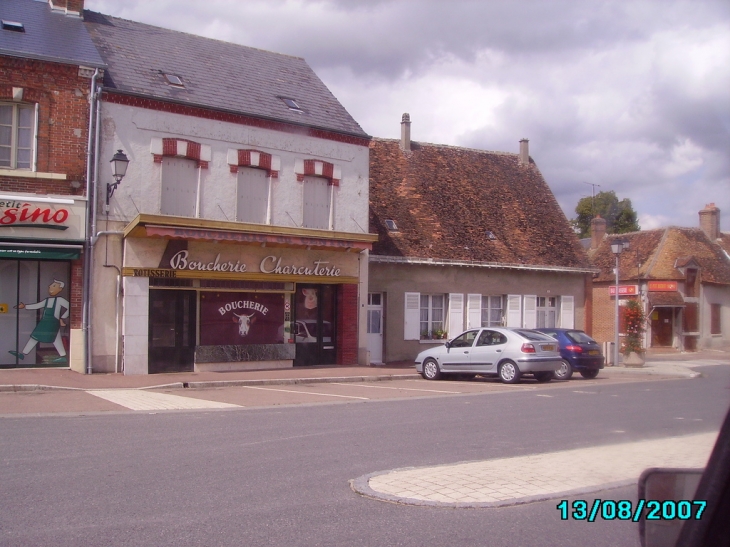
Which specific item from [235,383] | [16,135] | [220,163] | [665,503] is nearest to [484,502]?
[665,503]

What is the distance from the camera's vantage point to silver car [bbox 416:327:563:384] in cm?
1798

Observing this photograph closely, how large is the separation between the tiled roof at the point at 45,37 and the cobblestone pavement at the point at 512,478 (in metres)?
14.8

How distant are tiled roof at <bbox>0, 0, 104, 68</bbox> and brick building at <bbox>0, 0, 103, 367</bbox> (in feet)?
0.12

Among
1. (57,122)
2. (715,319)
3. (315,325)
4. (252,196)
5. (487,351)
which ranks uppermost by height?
(57,122)

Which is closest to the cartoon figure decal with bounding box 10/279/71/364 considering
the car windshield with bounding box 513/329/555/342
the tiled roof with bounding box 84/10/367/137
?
the tiled roof with bounding box 84/10/367/137

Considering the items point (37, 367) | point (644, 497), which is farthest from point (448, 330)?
point (644, 497)

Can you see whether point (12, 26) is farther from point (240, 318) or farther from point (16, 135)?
point (240, 318)

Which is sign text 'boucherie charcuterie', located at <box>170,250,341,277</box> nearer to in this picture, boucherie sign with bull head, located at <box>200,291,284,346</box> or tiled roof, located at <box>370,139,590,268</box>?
boucherie sign with bull head, located at <box>200,291,284,346</box>

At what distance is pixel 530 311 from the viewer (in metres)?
27.8

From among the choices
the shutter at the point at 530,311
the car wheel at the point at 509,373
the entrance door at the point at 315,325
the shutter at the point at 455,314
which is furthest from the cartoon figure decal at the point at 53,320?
the shutter at the point at 530,311

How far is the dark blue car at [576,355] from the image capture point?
19750mm

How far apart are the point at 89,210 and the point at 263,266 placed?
4.96 m

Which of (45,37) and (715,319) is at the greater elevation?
(45,37)

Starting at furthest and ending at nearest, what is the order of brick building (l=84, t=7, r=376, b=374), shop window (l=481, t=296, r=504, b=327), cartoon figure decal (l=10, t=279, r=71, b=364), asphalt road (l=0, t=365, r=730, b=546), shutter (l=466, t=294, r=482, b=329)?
shop window (l=481, t=296, r=504, b=327) < shutter (l=466, t=294, r=482, b=329) < brick building (l=84, t=7, r=376, b=374) < cartoon figure decal (l=10, t=279, r=71, b=364) < asphalt road (l=0, t=365, r=730, b=546)
